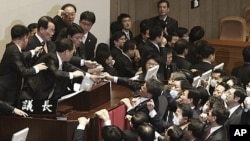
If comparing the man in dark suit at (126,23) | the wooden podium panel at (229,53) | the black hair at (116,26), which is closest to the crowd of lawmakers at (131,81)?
the man in dark suit at (126,23)

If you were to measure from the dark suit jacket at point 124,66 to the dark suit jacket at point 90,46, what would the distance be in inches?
13.8

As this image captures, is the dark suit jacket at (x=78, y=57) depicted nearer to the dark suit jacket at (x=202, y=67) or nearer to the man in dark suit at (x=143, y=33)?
the dark suit jacket at (x=202, y=67)

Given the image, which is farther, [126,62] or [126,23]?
[126,23]

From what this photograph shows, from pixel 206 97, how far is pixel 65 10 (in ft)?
7.35

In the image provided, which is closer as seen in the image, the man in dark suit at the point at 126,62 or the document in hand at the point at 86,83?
the document in hand at the point at 86,83

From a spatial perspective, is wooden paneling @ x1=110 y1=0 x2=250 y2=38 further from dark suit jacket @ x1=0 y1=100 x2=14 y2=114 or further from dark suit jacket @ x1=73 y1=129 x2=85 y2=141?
dark suit jacket @ x1=73 y1=129 x2=85 y2=141

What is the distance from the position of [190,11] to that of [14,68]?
5.45 m

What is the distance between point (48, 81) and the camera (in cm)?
650

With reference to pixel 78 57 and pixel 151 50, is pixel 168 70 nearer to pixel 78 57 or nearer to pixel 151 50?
pixel 151 50

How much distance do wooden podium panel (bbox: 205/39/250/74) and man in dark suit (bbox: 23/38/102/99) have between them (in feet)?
14.3

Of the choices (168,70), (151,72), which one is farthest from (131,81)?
(168,70)

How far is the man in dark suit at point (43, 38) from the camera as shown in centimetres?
701

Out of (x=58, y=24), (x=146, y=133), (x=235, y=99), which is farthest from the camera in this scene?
(x=58, y=24)

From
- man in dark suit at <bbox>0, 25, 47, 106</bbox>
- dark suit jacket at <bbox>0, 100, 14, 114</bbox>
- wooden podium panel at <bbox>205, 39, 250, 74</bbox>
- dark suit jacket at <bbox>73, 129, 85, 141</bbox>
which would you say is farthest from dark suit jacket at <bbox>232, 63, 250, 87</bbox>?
dark suit jacket at <bbox>0, 100, 14, 114</bbox>
